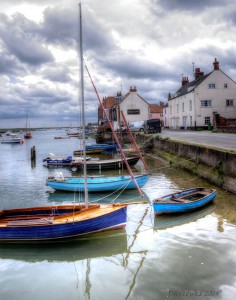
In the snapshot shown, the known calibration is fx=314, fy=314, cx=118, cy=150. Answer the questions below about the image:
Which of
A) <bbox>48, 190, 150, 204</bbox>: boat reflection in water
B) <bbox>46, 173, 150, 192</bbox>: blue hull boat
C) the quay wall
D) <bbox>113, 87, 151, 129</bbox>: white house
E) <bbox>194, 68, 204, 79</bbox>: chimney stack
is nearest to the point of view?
the quay wall

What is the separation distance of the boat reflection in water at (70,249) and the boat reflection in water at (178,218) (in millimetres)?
1876

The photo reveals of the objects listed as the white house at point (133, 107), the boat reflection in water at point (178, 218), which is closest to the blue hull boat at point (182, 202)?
the boat reflection in water at point (178, 218)

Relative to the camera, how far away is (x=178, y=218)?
13.9 m

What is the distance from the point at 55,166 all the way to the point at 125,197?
1617 centimetres

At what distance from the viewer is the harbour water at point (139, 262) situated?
825cm

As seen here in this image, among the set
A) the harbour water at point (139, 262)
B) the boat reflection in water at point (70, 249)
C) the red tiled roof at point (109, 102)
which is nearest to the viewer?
the harbour water at point (139, 262)

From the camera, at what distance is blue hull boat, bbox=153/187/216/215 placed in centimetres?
1390

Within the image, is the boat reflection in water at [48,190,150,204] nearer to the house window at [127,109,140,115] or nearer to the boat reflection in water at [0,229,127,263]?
the boat reflection in water at [0,229,127,263]

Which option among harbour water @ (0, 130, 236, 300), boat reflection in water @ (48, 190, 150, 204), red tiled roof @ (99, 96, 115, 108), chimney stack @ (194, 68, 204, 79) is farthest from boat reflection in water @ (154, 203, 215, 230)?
red tiled roof @ (99, 96, 115, 108)

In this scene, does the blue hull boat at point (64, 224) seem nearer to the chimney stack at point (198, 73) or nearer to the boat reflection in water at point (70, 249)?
the boat reflection in water at point (70, 249)

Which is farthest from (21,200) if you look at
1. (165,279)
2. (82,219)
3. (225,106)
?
(225,106)

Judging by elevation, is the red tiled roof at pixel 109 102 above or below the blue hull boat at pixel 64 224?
above

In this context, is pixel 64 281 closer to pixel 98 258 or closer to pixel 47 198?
pixel 98 258

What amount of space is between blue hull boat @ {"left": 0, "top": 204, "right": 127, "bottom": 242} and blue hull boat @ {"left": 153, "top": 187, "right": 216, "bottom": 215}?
240 centimetres
